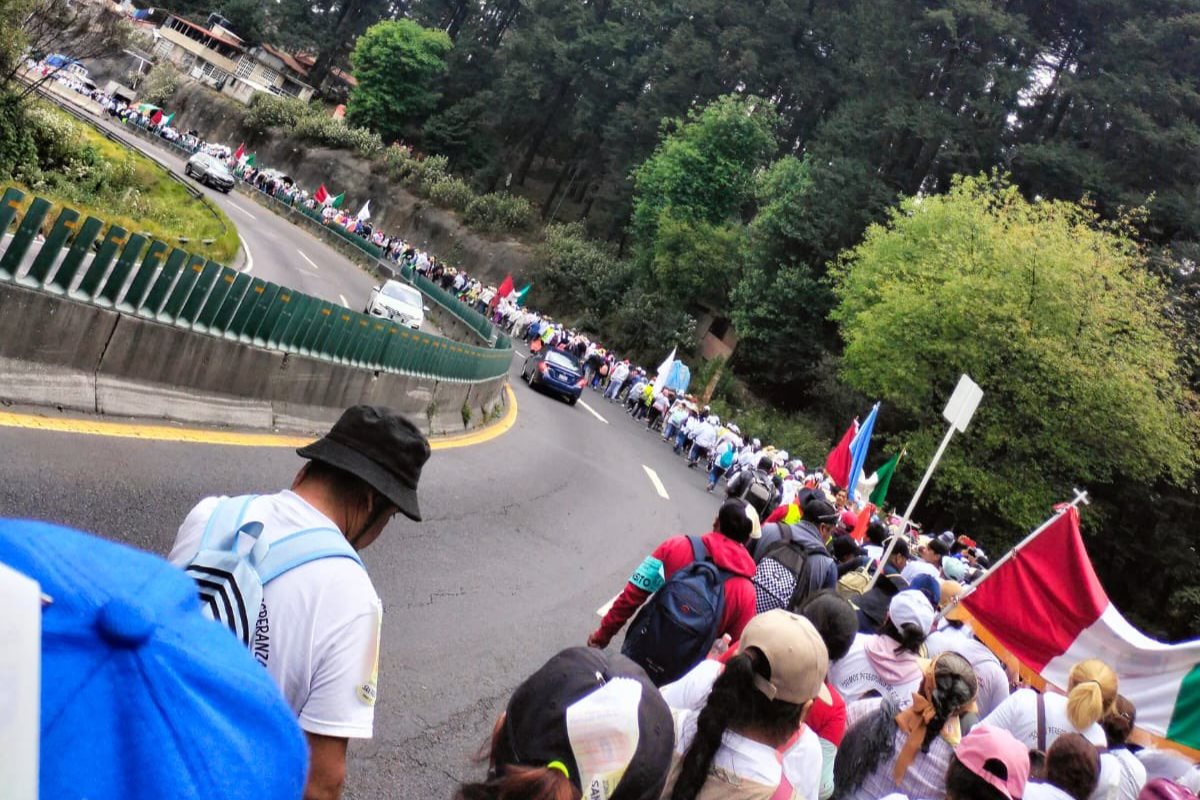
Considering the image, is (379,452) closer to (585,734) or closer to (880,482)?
(585,734)

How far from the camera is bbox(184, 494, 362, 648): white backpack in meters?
2.38

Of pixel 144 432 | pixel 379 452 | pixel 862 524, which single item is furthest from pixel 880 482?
pixel 379 452

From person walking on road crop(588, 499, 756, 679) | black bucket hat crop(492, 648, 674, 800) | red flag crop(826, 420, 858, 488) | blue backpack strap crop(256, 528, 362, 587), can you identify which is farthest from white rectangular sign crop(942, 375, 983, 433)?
blue backpack strap crop(256, 528, 362, 587)

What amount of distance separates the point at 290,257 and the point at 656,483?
2198 cm

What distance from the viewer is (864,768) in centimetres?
456

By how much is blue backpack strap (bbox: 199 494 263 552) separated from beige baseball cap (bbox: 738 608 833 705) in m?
1.66

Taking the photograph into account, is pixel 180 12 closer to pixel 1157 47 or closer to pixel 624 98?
pixel 624 98

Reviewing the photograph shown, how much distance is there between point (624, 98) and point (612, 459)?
167 feet

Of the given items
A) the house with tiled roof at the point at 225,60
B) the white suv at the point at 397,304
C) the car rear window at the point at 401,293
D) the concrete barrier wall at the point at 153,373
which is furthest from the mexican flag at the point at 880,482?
the house with tiled roof at the point at 225,60

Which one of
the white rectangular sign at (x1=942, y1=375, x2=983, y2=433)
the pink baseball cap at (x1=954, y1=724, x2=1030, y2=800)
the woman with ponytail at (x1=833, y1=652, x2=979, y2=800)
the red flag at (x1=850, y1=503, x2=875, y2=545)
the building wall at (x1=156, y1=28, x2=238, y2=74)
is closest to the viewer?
the pink baseball cap at (x1=954, y1=724, x2=1030, y2=800)

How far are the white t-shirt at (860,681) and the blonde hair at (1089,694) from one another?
3.08 ft

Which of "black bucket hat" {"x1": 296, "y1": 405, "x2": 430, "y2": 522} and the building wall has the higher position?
the building wall

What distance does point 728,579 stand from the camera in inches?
196

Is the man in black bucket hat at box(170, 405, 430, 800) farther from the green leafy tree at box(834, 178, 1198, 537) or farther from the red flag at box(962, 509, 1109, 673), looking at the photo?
the green leafy tree at box(834, 178, 1198, 537)
